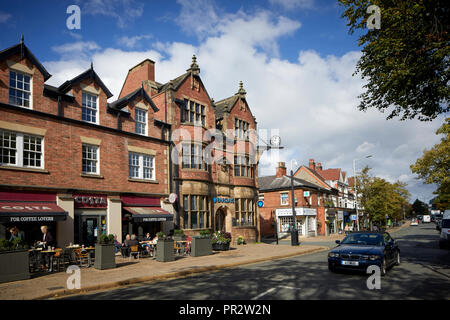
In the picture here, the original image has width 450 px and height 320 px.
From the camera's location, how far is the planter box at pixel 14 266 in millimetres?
10469

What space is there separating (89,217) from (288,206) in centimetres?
3023

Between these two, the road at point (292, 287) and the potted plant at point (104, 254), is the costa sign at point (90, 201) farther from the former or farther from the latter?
the road at point (292, 287)

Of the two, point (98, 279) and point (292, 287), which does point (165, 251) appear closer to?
point (98, 279)

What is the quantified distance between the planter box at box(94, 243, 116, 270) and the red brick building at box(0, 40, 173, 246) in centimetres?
300

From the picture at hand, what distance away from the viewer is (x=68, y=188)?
639 inches

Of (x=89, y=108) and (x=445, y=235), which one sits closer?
(x=89, y=108)

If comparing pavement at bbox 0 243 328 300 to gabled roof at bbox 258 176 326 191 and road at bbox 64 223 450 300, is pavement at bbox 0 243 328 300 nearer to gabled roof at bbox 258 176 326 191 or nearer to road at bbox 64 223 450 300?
road at bbox 64 223 450 300

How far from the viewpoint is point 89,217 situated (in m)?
17.2

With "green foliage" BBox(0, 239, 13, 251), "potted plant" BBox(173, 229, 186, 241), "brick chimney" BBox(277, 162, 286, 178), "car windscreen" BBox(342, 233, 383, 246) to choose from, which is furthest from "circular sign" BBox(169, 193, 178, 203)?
"brick chimney" BBox(277, 162, 286, 178)

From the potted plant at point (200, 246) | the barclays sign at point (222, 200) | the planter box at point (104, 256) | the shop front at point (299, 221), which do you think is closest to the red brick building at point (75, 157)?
the potted plant at point (200, 246)

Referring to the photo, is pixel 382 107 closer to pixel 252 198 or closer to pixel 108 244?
pixel 108 244

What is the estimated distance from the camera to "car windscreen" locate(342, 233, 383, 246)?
11.6 metres

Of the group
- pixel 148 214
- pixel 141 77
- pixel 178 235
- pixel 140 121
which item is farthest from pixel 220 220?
pixel 141 77
